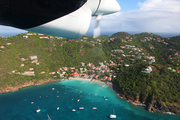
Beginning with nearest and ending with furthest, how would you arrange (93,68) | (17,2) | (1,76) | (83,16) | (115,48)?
(17,2), (83,16), (1,76), (93,68), (115,48)

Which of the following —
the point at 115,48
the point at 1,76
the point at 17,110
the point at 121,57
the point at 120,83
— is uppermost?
the point at 115,48

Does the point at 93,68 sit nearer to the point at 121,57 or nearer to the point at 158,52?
the point at 121,57

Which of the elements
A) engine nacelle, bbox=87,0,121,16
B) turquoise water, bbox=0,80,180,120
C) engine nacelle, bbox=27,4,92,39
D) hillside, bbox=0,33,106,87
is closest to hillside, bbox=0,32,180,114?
hillside, bbox=0,33,106,87

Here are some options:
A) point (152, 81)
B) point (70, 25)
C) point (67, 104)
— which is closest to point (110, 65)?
point (152, 81)

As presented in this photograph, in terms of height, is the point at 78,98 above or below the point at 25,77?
below

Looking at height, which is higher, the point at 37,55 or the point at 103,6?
the point at 103,6

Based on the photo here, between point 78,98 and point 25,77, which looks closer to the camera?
point 78,98

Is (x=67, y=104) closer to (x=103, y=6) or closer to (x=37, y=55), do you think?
(x=37, y=55)

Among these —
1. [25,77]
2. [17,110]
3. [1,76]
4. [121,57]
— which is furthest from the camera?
[121,57]

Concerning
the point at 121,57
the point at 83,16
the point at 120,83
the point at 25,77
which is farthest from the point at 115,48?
the point at 83,16
